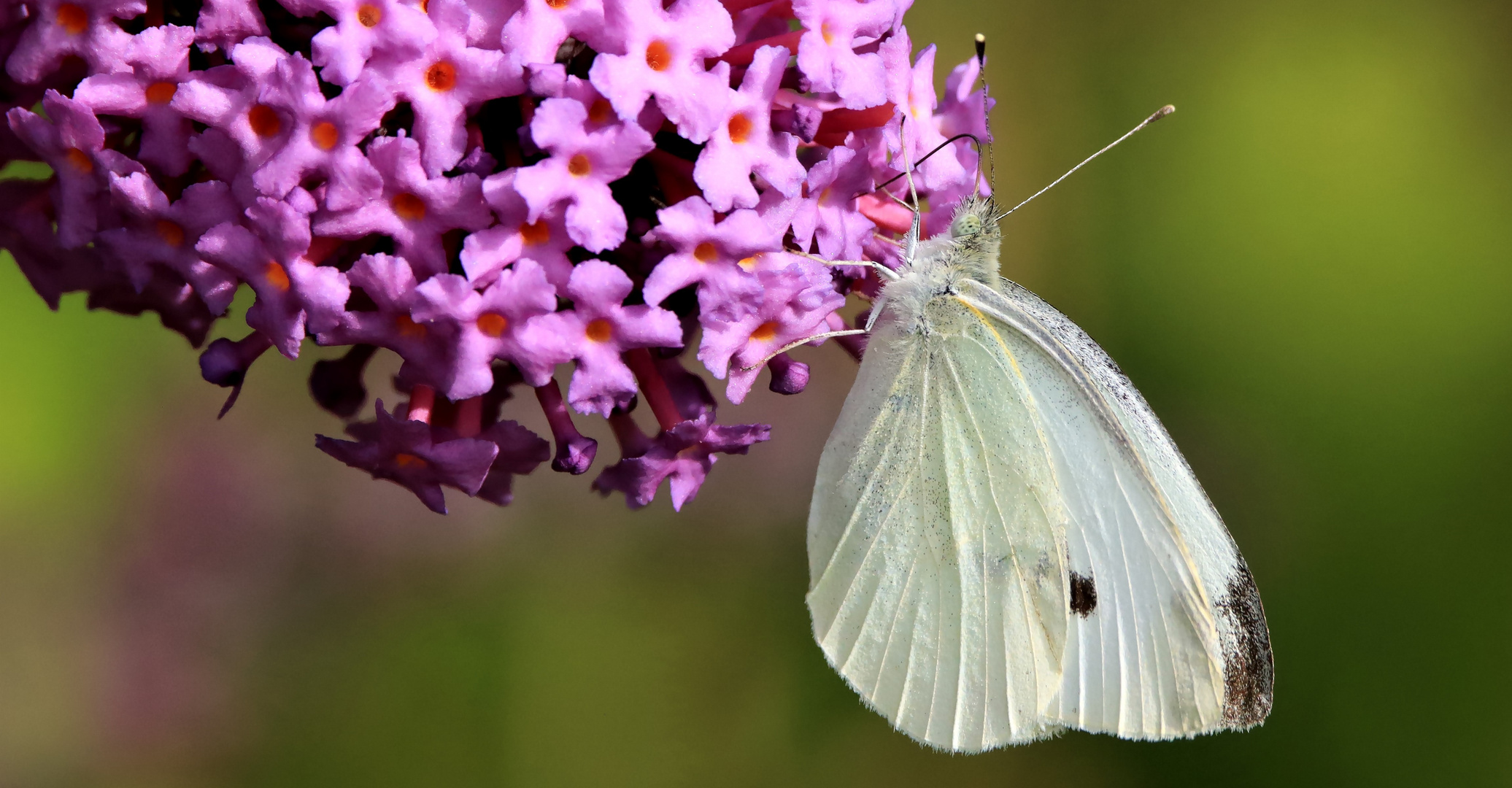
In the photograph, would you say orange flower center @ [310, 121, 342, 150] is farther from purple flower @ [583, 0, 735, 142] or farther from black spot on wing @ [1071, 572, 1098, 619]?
black spot on wing @ [1071, 572, 1098, 619]

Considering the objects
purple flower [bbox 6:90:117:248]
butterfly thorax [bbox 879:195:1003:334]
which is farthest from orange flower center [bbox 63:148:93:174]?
butterfly thorax [bbox 879:195:1003:334]

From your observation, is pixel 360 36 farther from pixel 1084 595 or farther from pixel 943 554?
pixel 1084 595

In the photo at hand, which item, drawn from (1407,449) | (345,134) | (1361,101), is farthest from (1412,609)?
(345,134)

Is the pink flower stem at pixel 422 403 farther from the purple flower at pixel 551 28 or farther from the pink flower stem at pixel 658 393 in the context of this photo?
the purple flower at pixel 551 28

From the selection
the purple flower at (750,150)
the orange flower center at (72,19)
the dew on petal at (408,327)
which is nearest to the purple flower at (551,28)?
the purple flower at (750,150)

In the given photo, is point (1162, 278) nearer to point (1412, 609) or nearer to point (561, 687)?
point (1412, 609)

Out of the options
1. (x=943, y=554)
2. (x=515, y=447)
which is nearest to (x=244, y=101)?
(x=515, y=447)
